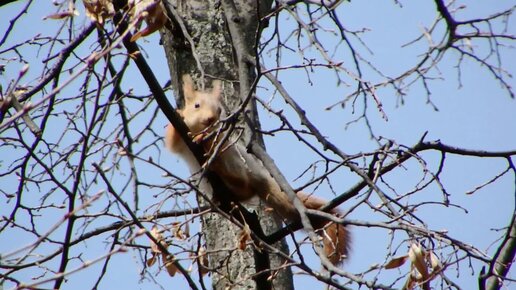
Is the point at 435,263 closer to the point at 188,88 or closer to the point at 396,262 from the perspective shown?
the point at 396,262

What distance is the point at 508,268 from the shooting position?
10.6 feet

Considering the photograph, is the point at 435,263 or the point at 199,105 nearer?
the point at 435,263

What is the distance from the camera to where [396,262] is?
312cm

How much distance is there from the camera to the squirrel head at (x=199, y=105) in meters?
4.55

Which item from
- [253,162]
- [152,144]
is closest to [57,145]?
[152,144]

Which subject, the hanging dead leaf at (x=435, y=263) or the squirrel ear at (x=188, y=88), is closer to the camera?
the hanging dead leaf at (x=435, y=263)

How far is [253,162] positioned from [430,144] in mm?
1709

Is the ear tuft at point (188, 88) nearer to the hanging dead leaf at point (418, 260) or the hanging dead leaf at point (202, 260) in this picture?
the hanging dead leaf at point (202, 260)

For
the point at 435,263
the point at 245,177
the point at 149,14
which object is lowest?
the point at 435,263

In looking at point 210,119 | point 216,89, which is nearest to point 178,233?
point 216,89

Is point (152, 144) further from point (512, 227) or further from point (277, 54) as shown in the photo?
point (512, 227)

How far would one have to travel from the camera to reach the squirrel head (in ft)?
14.9

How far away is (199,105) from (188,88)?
0.13 meters

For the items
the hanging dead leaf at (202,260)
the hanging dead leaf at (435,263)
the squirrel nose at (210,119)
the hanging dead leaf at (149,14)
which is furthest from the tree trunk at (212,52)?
the hanging dead leaf at (435,263)
